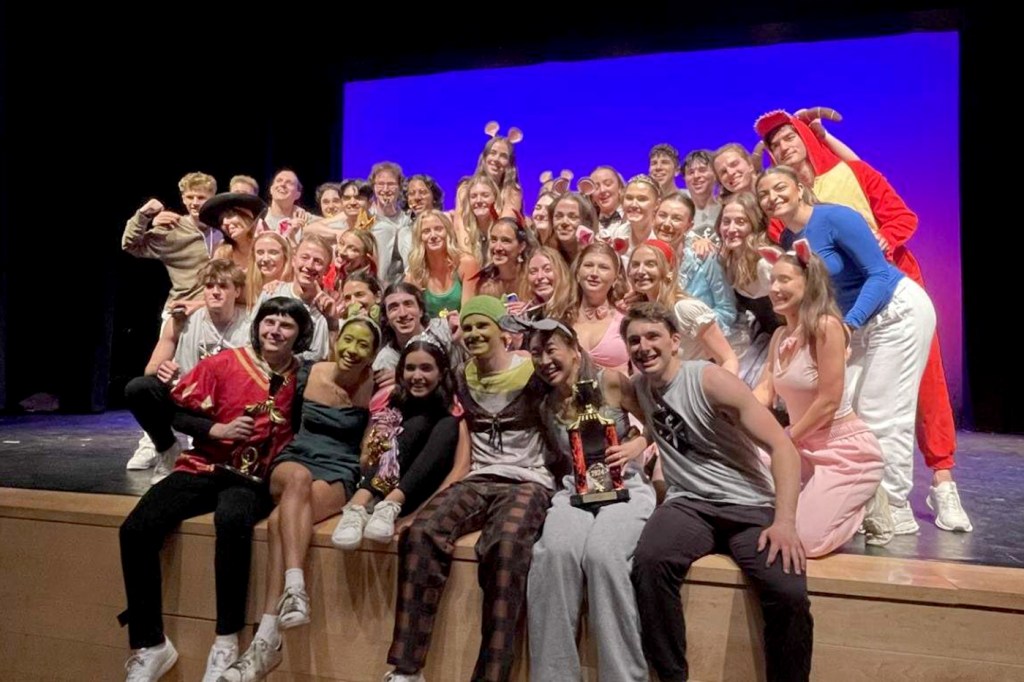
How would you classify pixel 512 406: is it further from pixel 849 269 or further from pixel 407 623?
pixel 849 269

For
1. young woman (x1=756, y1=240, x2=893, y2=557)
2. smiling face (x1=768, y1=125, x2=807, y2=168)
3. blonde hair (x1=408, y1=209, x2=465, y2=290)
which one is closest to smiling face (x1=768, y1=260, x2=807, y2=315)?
young woman (x1=756, y1=240, x2=893, y2=557)

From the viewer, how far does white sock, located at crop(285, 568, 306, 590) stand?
96.0 inches

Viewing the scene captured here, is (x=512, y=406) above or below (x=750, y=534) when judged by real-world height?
above

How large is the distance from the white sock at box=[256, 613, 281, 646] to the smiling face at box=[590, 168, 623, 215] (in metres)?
2.91

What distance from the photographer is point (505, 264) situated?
3.75 meters

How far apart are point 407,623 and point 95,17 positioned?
19.2 feet

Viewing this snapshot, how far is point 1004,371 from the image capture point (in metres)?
5.82

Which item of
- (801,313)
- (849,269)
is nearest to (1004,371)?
(849,269)

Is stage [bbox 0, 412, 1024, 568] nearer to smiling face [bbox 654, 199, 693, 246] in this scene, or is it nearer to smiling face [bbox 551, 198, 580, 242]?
smiling face [bbox 654, 199, 693, 246]

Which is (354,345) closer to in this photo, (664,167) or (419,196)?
(419,196)

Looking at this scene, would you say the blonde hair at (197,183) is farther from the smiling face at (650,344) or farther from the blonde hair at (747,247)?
the smiling face at (650,344)

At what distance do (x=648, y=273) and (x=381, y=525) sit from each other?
1.35 m

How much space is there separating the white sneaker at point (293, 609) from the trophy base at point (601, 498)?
84cm

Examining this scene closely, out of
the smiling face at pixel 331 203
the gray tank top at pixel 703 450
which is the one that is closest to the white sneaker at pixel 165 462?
the gray tank top at pixel 703 450
